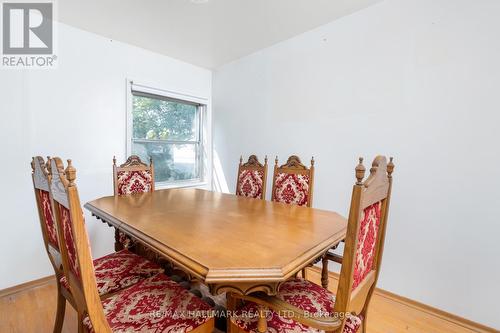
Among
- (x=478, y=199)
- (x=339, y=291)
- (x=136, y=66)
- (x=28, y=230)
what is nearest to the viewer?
(x=339, y=291)

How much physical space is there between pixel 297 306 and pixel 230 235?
0.42 m

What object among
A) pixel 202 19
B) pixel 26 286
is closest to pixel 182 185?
pixel 26 286

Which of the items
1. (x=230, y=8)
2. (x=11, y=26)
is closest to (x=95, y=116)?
(x=11, y=26)

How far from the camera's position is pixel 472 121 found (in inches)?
65.3

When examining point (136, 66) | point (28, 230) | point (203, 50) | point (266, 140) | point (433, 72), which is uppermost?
point (203, 50)

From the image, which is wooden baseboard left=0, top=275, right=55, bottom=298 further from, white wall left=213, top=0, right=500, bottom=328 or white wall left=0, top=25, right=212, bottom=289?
white wall left=213, top=0, right=500, bottom=328

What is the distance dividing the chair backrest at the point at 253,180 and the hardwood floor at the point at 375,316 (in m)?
1.27

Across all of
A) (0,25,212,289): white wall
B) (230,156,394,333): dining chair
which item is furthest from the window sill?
(230,156,394,333): dining chair

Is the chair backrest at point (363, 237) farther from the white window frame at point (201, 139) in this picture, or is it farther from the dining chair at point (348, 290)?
the white window frame at point (201, 139)

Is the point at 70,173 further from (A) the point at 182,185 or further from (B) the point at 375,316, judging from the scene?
(A) the point at 182,185

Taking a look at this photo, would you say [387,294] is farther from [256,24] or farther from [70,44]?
[70,44]

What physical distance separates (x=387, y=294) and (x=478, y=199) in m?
1.00

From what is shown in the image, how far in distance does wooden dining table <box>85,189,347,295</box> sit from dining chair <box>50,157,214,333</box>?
0.83 feet

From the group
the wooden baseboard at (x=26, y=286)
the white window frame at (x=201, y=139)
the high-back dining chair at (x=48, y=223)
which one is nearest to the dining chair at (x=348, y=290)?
the high-back dining chair at (x=48, y=223)
